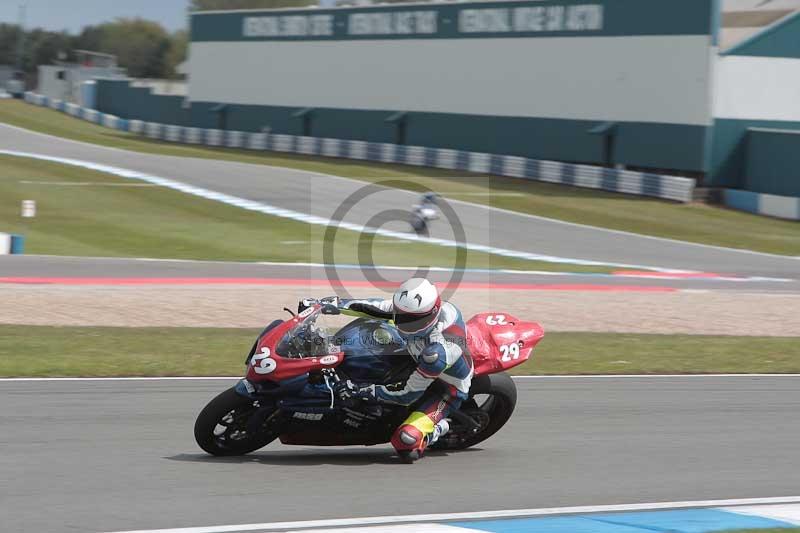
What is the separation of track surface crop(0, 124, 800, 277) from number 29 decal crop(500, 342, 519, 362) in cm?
1818

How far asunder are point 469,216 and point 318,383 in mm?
25410

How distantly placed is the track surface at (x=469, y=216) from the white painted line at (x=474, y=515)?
1882 cm

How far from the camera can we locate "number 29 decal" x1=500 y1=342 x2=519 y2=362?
8391mm

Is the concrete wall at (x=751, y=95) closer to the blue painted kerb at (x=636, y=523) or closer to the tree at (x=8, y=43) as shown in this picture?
the blue painted kerb at (x=636, y=523)

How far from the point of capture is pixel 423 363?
785 cm

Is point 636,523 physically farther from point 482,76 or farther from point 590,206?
point 482,76

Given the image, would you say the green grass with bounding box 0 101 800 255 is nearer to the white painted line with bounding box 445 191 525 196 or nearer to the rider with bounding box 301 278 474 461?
the white painted line with bounding box 445 191 525 196

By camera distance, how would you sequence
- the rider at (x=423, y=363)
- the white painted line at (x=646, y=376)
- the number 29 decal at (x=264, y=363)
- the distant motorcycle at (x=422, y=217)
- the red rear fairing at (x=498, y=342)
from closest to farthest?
the number 29 decal at (x=264, y=363) → the rider at (x=423, y=363) → the red rear fairing at (x=498, y=342) → the white painted line at (x=646, y=376) → the distant motorcycle at (x=422, y=217)

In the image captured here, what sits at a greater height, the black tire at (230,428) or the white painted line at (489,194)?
the black tire at (230,428)

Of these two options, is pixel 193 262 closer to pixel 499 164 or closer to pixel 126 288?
pixel 126 288

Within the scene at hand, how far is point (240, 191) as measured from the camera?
35344 mm

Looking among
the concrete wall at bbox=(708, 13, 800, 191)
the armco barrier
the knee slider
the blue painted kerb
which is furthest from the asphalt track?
the concrete wall at bbox=(708, 13, 800, 191)

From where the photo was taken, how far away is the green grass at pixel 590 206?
1264 inches

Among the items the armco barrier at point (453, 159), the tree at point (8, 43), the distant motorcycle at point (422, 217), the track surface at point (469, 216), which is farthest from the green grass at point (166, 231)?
the tree at point (8, 43)
